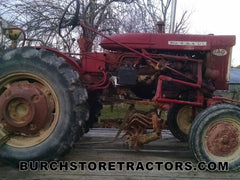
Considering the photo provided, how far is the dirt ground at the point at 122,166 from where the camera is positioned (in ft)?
11.2

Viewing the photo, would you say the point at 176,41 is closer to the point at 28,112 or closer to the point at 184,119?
the point at 184,119

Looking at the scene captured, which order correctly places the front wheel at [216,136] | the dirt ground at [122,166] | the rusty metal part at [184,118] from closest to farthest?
the dirt ground at [122,166]
the front wheel at [216,136]
the rusty metal part at [184,118]

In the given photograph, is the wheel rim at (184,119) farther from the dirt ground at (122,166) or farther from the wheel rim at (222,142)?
the wheel rim at (222,142)

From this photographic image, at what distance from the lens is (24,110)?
3.85 metres

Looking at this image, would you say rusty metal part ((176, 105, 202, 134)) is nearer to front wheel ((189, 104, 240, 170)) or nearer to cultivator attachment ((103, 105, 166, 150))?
cultivator attachment ((103, 105, 166, 150))

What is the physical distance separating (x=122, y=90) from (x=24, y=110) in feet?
4.89

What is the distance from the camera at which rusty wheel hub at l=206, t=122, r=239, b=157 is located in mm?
3693

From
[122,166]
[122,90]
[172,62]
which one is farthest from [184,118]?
[122,166]

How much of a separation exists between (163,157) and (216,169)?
0.82m

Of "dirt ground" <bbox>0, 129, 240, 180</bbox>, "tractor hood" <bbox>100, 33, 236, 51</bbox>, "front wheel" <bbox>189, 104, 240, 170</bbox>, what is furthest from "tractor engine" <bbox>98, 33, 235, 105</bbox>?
"dirt ground" <bbox>0, 129, 240, 180</bbox>

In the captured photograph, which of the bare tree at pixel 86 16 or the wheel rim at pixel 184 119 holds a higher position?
the bare tree at pixel 86 16

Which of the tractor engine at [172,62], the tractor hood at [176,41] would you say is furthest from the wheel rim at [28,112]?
the tractor hood at [176,41]

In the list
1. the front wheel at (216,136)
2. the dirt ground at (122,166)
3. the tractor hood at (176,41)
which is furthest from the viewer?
the tractor hood at (176,41)

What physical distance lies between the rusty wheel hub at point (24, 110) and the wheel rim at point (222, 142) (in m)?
2.08
